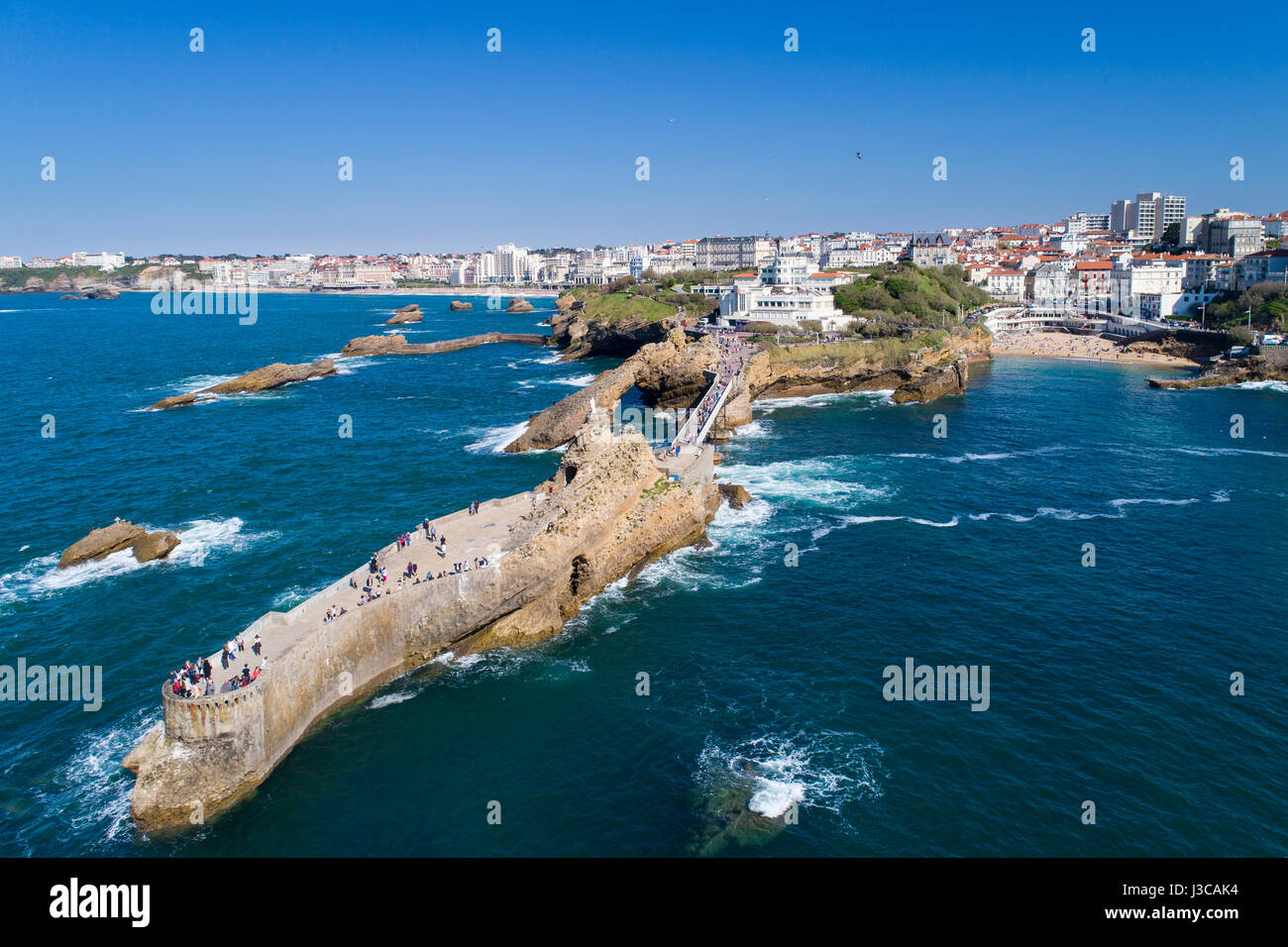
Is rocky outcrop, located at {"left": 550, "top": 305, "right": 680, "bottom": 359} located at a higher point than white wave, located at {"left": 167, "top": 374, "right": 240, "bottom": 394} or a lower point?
higher

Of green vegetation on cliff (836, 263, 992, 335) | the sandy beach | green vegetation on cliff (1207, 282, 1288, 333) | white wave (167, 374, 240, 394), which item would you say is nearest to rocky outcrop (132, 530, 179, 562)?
white wave (167, 374, 240, 394)

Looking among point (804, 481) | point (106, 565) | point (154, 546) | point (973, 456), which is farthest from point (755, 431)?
point (106, 565)

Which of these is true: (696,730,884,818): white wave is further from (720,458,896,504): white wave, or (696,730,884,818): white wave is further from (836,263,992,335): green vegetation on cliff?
(836,263,992,335): green vegetation on cliff

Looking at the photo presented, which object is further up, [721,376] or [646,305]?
[646,305]

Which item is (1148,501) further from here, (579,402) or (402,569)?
(402,569)
